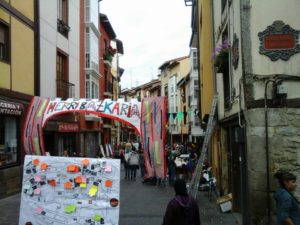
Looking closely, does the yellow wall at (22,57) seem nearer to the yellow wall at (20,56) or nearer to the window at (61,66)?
the yellow wall at (20,56)

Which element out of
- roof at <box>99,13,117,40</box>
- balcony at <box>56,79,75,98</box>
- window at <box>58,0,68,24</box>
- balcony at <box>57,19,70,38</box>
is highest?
roof at <box>99,13,117,40</box>

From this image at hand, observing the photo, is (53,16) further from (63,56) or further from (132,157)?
(132,157)

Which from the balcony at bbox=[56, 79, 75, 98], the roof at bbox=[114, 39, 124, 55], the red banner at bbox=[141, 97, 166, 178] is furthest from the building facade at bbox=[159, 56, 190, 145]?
the red banner at bbox=[141, 97, 166, 178]

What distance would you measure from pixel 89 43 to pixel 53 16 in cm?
827

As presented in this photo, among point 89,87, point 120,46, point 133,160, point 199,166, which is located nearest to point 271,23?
point 199,166

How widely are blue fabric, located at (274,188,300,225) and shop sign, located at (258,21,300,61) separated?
12.1 feet

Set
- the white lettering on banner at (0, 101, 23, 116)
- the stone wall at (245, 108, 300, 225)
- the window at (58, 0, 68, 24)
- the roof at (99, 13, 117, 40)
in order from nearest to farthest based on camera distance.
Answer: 1. the stone wall at (245, 108, 300, 225)
2. the white lettering on banner at (0, 101, 23, 116)
3. the window at (58, 0, 68, 24)
4. the roof at (99, 13, 117, 40)

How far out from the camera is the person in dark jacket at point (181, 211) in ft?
18.4

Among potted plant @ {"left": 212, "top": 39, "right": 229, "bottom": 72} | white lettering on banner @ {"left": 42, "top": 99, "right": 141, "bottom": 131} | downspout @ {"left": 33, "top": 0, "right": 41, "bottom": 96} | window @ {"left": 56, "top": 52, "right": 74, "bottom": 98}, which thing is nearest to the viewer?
white lettering on banner @ {"left": 42, "top": 99, "right": 141, "bottom": 131}

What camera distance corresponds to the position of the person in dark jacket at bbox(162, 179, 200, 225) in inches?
221

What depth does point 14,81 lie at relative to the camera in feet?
51.9

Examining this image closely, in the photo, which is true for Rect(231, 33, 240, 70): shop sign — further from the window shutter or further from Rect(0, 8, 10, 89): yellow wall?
the window shutter

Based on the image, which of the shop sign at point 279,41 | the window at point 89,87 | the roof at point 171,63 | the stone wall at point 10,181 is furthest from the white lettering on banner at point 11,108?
the roof at point 171,63

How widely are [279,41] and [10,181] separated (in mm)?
10267
